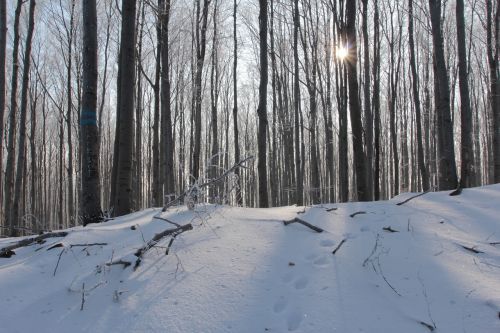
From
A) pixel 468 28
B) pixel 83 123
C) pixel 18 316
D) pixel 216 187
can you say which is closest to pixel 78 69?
pixel 83 123

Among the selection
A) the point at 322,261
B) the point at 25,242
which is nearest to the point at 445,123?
the point at 322,261

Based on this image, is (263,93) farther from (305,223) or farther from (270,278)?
(270,278)

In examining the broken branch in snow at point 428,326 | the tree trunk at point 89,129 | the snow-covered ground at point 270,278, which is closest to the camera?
the broken branch in snow at point 428,326

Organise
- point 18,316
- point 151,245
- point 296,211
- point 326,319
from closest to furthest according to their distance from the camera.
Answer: point 326,319 → point 18,316 → point 151,245 → point 296,211

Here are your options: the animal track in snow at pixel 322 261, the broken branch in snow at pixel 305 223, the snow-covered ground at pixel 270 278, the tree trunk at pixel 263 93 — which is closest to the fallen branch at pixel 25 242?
the snow-covered ground at pixel 270 278

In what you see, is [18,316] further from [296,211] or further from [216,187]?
[296,211]

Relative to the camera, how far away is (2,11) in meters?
8.02

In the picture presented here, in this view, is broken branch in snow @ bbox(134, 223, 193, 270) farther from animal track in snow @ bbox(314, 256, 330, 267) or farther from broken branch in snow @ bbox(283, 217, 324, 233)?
animal track in snow @ bbox(314, 256, 330, 267)

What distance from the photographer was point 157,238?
2873mm

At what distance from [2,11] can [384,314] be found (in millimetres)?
9613

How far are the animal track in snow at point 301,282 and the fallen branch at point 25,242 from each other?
210 centimetres

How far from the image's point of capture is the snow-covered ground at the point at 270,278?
1.97 metres

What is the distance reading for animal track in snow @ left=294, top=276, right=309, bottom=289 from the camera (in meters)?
2.30

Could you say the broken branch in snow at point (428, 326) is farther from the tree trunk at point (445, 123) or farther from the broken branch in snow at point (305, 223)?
the tree trunk at point (445, 123)
